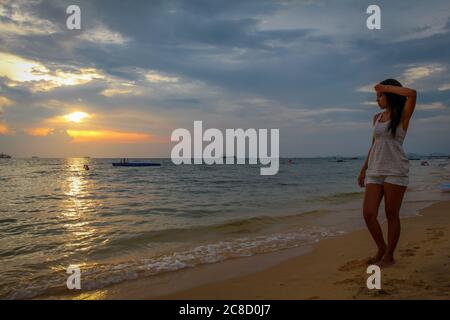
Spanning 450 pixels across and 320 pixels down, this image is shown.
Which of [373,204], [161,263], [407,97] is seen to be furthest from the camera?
[161,263]

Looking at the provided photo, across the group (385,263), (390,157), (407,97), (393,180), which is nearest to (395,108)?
(407,97)

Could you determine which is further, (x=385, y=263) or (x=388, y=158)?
(x=385, y=263)

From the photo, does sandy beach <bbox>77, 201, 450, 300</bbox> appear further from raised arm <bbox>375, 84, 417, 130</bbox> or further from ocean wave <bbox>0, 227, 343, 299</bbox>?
raised arm <bbox>375, 84, 417, 130</bbox>

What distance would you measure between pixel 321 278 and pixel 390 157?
6.05ft

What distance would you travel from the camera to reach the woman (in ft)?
14.0

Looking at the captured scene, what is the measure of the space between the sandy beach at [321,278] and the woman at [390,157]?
61 cm

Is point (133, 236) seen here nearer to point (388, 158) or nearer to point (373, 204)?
point (373, 204)

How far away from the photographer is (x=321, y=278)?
4715mm

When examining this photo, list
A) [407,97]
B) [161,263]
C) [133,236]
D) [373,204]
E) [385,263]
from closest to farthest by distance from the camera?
[407,97] → [373,204] → [385,263] → [161,263] → [133,236]

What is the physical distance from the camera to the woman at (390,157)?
4.25 m

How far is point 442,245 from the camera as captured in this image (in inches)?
238

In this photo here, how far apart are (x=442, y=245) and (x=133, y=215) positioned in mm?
9718
